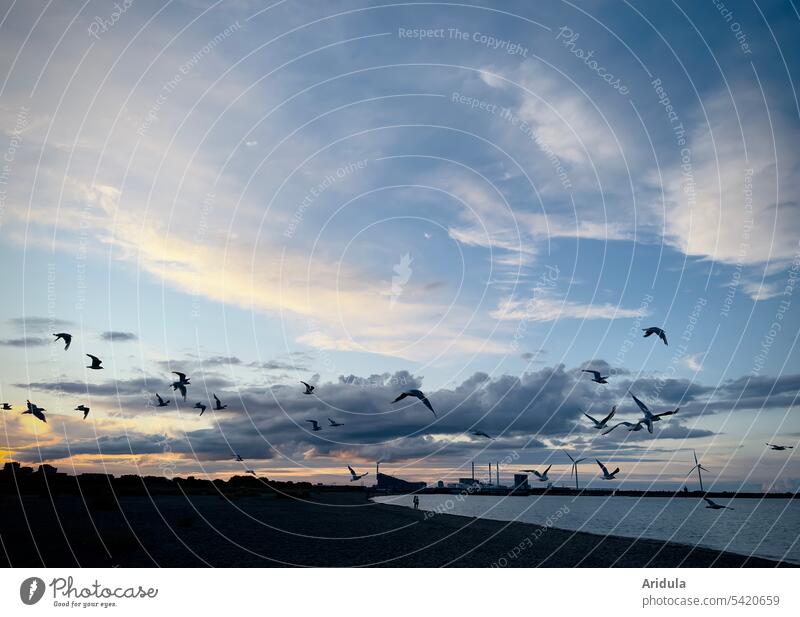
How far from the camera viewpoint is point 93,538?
121 ft

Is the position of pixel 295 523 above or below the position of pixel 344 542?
above

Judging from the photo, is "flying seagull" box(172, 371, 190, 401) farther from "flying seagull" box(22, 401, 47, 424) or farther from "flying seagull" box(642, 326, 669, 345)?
"flying seagull" box(642, 326, 669, 345)

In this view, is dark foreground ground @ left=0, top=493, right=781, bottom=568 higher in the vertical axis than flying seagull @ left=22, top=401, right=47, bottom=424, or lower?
lower

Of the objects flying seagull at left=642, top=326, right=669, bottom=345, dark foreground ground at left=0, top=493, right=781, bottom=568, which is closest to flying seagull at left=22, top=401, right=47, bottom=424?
dark foreground ground at left=0, top=493, right=781, bottom=568
